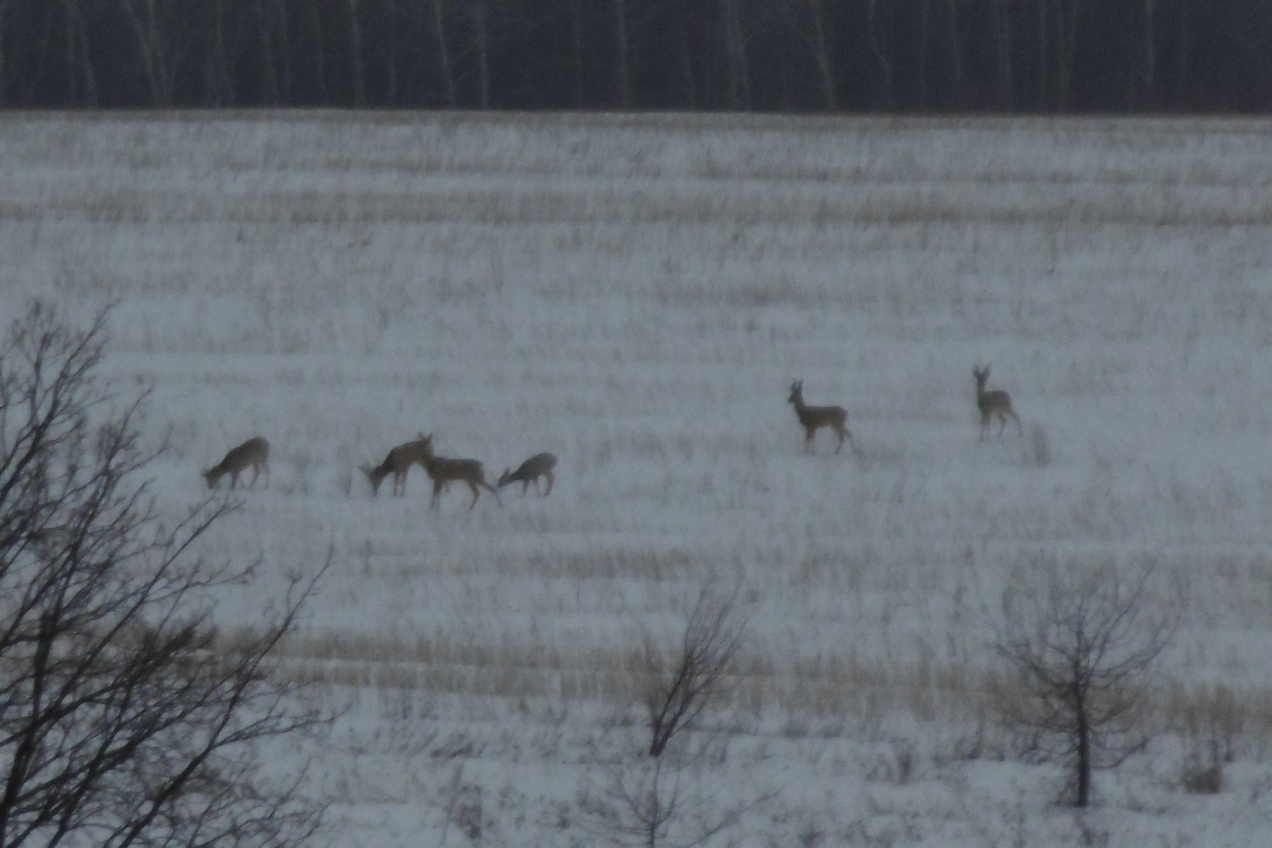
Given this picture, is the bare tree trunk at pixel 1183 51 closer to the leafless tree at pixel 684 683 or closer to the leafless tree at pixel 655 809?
the leafless tree at pixel 684 683

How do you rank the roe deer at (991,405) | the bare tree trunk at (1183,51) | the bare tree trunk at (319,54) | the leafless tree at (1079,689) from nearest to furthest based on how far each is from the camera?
the leafless tree at (1079,689), the roe deer at (991,405), the bare tree trunk at (1183,51), the bare tree trunk at (319,54)

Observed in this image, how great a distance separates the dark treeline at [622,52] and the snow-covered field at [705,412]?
301 inches

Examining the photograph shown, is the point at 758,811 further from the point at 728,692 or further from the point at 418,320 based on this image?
the point at 418,320

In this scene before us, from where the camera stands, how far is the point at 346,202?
30047 mm

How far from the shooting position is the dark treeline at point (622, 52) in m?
42.3

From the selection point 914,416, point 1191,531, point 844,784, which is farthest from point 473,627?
point 914,416

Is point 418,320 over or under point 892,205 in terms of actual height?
under

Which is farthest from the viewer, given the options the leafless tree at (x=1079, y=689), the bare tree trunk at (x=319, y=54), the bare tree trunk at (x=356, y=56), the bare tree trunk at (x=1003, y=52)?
the bare tree trunk at (x=319, y=54)

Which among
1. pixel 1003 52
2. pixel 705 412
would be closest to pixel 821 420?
pixel 705 412

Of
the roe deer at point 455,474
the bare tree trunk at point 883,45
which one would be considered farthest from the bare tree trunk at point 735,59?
the roe deer at point 455,474

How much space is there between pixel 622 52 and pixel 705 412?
24727 millimetres

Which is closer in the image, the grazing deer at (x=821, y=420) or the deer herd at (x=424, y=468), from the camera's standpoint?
the deer herd at (x=424, y=468)

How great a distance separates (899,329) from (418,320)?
5.99 metres

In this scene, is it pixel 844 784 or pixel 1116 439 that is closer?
pixel 844 784
